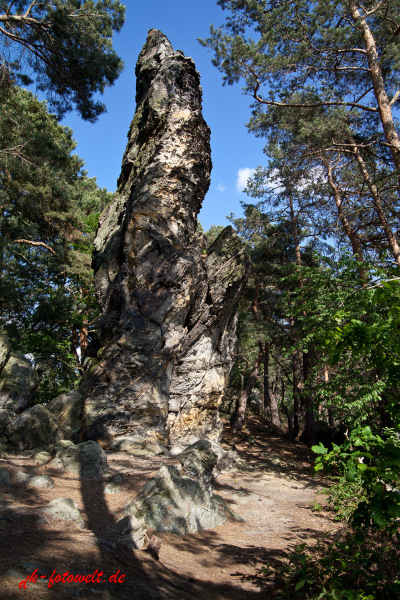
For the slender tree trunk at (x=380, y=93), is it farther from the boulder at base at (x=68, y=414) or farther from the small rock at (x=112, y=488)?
the boulder at base at (x=68, y=414)

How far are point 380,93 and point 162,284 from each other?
7511mm

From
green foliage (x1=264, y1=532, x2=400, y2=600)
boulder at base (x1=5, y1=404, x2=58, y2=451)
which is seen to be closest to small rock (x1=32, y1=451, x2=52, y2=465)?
boulder at base (x1=5, y1=404, x2=58, y2=451)

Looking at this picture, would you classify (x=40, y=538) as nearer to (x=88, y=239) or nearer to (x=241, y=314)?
(x=88, y=239)

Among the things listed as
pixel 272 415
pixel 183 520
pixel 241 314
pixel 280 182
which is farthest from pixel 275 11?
pixel 272 415

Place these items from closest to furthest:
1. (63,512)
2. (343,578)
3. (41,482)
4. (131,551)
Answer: (343,578)
(131,551)
(63,512)
(41,482)

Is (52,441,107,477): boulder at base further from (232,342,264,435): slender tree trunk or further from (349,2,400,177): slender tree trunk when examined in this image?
(232,342,264,435): slender tree trunk

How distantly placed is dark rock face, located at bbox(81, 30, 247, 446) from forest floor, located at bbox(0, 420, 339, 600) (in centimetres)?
173

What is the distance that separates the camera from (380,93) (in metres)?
9.12

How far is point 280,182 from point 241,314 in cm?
770

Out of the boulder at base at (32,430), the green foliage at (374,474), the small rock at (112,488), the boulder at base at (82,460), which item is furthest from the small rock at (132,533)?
the boulder at base at (32,430)

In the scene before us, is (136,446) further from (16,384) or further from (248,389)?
(248,389)

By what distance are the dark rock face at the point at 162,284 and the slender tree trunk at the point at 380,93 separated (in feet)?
16.1

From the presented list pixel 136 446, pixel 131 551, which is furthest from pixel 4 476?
pixel 136 446

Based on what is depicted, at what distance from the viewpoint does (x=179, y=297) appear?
10.1 m
